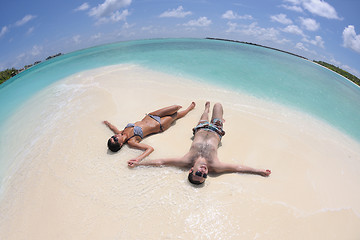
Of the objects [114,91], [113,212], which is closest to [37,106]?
[114,91]

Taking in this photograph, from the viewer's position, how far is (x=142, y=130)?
461 cm

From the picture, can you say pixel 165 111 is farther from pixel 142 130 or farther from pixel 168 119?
pixel 142 130

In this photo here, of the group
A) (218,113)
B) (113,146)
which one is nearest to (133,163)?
(113,146)

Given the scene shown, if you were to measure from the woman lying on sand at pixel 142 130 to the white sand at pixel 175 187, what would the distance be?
8.6 inches

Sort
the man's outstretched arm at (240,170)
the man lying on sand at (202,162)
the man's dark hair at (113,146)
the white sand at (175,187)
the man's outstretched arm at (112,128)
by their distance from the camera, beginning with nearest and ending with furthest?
the white sand at (175,187), the man lying on sand at (202,162), the man's outstretched arm at (240,170), the man's dark hair at (113,146), the man's outstretched arm at (112,128)

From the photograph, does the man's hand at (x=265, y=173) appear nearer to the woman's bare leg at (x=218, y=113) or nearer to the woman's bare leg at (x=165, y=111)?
the woman's bare leg at (x=218, y=113)

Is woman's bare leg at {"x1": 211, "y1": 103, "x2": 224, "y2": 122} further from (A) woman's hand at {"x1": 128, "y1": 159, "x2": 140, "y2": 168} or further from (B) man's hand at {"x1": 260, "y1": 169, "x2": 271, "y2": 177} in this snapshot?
(A) woman's hand at {"x1": 128, "y1": 159, "x2": 140, "y2": 168}

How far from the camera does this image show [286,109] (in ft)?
23.4

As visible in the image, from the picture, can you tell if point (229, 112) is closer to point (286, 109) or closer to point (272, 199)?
point (286, 109)

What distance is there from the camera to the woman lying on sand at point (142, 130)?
4.21m

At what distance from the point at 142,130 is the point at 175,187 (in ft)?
5.98

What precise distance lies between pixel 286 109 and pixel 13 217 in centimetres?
865

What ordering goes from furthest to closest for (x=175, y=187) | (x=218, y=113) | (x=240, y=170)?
1. (x=218, y=113)
2. (x=240, y=170)
3. (x=175, y=187)

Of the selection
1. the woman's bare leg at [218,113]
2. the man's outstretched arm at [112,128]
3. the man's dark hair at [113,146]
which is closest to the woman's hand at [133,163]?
the man's dark hair at [113,146]
